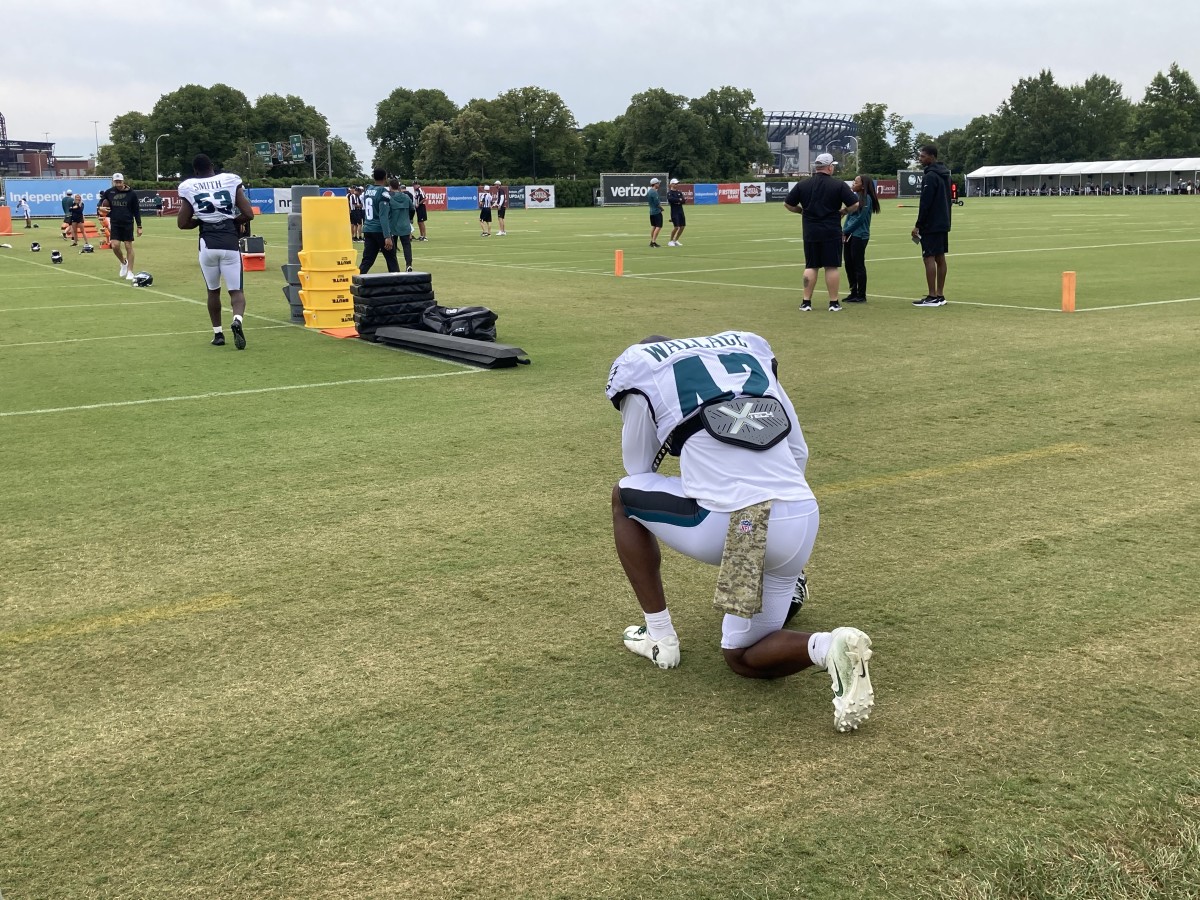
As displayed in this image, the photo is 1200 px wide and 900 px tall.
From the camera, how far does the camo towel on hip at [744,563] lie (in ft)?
12.1

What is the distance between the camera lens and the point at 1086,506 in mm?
6102

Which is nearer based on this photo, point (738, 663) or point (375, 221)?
point (738, 663)

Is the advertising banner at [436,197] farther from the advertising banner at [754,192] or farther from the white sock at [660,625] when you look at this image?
the white sock at [660,625]

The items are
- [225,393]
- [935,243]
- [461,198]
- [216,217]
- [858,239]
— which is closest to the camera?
[225,393]

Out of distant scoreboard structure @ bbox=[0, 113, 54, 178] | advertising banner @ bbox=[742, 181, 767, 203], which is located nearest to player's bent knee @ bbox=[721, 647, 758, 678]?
advertising banner @ bbox=[742, 181, 767, 203]

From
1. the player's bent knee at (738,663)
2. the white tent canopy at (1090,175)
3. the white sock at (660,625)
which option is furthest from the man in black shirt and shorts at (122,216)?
the white tent canopy at (1090,175)

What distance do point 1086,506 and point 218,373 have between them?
8312 mm

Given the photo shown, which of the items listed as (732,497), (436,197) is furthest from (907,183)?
(732,497)

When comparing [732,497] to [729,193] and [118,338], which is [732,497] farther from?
[729,193]

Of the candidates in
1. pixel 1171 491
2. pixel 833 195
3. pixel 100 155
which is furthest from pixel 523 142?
pixel 1171 491

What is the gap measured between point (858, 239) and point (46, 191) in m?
59.3

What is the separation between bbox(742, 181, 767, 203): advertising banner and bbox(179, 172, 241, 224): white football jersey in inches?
2916

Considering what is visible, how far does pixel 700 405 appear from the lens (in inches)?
152

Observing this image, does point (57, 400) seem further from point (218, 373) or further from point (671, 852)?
point (671, 852)
